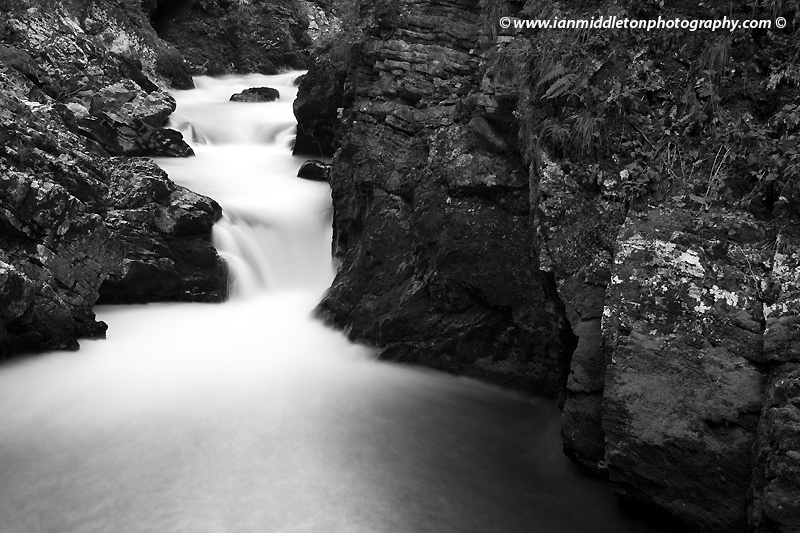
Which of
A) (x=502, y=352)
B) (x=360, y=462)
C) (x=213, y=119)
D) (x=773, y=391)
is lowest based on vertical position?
(x=360, y=462)

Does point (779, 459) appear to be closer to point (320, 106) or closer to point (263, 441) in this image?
point (263, 441)

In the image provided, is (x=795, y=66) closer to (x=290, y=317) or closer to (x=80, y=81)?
(x=290, y=317)

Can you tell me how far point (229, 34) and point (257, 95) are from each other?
5019mm

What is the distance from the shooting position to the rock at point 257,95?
1697 cm

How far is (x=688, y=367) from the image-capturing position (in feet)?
14.5

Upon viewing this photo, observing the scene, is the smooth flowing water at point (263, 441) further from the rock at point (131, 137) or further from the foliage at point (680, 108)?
the rock at point (131, 137)

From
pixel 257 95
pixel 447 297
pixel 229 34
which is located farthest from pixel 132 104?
pixel 447 297

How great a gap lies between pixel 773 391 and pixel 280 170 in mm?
11104

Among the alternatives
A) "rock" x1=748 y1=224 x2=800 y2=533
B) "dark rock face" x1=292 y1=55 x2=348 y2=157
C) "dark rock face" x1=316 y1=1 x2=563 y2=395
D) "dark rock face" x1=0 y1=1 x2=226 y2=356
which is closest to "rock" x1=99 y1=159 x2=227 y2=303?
"dark rock face" x1=0 y1=1 x2=226 y2=356

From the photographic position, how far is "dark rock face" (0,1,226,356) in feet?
25.8

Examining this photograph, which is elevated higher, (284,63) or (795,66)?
(284,63)

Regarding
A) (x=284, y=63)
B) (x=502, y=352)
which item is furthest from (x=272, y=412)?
(x=284, y=63)

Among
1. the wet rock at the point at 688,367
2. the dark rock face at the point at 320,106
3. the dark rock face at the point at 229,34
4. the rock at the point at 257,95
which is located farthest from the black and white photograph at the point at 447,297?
the dark rock face at the point at 229,34

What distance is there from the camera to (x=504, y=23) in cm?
788
